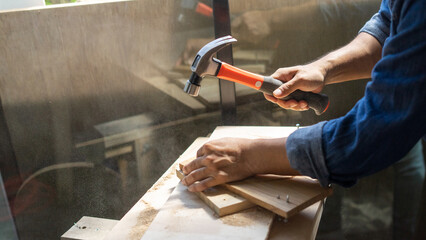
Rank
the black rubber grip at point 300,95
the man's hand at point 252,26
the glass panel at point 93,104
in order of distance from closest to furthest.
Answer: the black rubber grip at point 300,95
the glass panel at point 93,104
the man's hand at point 252,26

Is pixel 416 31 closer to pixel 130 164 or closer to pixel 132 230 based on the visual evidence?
pixel 132 230

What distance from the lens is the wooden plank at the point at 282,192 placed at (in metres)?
0.71

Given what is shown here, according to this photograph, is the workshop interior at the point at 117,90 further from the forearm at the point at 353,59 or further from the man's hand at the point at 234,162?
the man's hand at the point at 234,162

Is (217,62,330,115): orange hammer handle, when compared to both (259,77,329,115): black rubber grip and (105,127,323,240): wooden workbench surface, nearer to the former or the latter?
(259,77,329,115): black rubber grip

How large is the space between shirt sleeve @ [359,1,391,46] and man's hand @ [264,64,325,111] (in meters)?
0.18

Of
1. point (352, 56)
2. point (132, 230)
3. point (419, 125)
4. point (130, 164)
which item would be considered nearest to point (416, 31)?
point (419, 125)

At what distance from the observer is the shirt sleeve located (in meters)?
0.97

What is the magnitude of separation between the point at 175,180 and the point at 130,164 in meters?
0.38

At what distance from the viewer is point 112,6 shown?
3.78 ft

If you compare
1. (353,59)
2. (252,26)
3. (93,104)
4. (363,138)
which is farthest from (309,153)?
(93,104)

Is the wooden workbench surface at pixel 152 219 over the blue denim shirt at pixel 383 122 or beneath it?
beneath

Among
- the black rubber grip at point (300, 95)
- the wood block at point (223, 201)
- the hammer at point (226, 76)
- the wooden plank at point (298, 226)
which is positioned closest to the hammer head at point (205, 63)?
the hammer at point (226, 76)

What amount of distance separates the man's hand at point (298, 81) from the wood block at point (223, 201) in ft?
1.05

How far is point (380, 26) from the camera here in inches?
39.2
